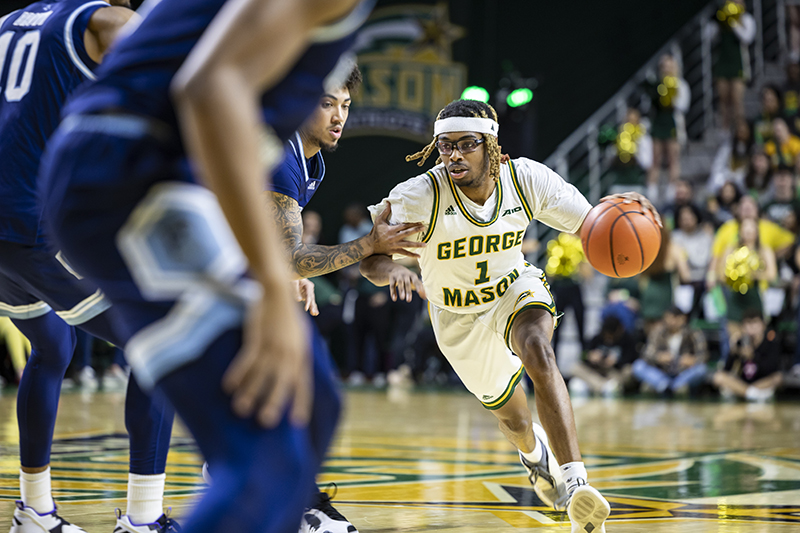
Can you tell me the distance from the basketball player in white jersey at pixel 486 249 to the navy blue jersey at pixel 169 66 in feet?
7.94

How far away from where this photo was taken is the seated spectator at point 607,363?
37.4 ft

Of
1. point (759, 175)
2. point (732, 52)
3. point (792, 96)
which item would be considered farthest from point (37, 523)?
point (732, 52)

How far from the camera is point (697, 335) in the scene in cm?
1100

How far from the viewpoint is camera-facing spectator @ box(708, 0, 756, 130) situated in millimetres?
14148

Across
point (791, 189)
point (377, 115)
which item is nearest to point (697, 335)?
point (791, 189)

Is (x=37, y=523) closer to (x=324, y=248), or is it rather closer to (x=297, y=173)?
(x=324, y=248)

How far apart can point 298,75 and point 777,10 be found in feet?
53.1

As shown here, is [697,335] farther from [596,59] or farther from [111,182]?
[111,182]

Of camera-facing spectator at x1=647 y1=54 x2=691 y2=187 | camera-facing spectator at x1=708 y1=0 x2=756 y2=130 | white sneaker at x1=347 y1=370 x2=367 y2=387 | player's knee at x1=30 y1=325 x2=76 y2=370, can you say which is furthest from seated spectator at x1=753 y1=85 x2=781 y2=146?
player's knee at x1=30 y1=325 x2=76 y2=370

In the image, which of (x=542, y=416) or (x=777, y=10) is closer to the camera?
(x=542, y=416)

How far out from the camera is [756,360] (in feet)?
34.7

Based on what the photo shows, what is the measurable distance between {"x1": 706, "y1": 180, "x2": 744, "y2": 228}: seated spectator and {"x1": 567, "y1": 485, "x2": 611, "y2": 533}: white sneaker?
8.88 m

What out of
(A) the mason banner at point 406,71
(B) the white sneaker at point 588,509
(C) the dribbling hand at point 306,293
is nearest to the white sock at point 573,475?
(B) the white sneaker at point 588,509

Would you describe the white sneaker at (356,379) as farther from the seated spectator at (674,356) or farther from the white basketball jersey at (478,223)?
the white basketball jersey at (478,223)
